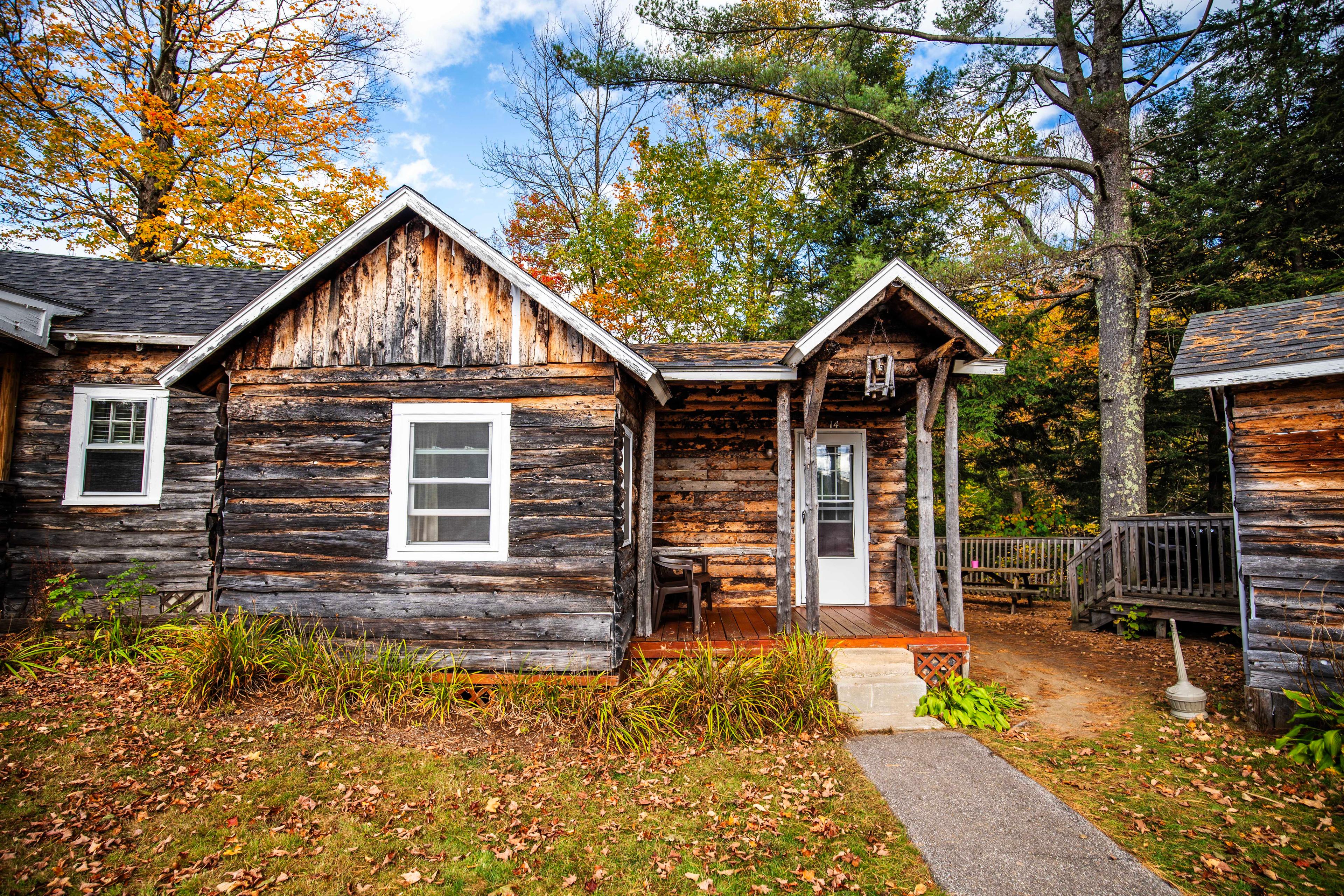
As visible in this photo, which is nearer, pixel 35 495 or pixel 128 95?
pixel 35 495

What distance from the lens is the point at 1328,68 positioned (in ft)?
36.8

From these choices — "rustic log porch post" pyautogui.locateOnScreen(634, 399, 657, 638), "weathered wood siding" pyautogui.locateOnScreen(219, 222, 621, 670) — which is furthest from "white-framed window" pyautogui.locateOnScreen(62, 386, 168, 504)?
"rustic log porch post" pyautogui.locateOnScreen(634, 399, 657, 638)

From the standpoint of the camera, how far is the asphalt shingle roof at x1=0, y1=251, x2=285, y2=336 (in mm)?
8625

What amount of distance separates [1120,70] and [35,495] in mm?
21184

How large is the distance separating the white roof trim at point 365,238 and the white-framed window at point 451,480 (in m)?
1.26

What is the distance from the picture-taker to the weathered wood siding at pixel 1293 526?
5.78 metres

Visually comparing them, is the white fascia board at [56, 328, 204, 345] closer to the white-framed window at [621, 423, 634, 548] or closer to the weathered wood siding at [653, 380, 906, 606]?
the white-framed window at [621, 423, 634, 548]

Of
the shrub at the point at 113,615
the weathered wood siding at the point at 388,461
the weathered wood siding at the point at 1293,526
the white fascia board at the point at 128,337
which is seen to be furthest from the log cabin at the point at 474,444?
the weathered wood siding at the point at 1293,526

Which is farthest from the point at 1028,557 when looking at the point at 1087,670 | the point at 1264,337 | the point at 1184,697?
the point at 1264,337

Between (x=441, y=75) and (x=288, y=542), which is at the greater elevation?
(x=441, y=75)

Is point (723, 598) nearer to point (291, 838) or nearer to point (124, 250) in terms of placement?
point (291, 838)

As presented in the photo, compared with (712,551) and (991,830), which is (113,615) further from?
(991,830)

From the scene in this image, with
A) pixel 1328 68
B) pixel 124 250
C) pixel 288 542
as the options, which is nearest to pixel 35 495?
pixel 288 542

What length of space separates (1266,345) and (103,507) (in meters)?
14.3
